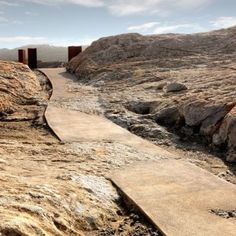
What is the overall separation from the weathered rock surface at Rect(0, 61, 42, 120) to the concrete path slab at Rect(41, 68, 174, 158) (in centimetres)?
38

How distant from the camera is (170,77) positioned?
33.9 ft

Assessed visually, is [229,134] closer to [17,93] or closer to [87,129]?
[87,129]

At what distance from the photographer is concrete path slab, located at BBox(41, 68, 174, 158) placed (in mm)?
5461

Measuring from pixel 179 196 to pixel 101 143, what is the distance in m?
1.94

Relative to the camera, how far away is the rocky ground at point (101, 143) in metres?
3.13

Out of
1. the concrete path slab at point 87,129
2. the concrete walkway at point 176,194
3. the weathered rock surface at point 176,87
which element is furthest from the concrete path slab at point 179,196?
the weathered rock surface at point 176,87

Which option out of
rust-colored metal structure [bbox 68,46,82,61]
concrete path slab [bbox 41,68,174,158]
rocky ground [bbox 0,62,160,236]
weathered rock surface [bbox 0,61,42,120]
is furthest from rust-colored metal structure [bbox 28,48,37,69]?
rocky ground [bbox 0,62,160,236]

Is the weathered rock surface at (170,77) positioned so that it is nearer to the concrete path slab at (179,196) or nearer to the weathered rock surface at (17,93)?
the concrete path slab at (179,196)

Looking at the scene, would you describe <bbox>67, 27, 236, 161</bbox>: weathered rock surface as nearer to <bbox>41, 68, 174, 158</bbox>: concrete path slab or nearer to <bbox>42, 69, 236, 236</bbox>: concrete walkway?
<bbox>41, 68, 174, 158</bbox>: concrete path slab

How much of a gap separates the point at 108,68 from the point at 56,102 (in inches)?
205

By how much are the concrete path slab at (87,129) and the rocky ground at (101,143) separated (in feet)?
0.59

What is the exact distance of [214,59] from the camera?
1289 centimetres

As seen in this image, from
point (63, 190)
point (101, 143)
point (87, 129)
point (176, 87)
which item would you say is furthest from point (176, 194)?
point (176, 87)

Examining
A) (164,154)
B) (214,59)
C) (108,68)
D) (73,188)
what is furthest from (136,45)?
(73,188)
